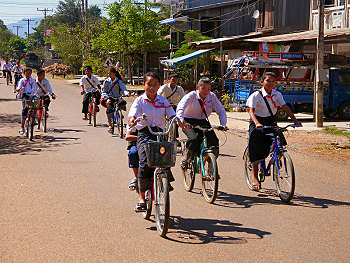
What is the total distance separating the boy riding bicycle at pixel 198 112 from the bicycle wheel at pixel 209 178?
0.32 m

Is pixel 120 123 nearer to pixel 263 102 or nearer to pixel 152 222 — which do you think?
pixel 263 102

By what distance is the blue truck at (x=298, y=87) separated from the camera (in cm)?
1959

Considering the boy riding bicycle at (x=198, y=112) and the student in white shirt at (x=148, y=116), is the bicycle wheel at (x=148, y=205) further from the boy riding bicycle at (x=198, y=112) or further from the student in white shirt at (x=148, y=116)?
the boy riding bicycle at (x=198, y=112)

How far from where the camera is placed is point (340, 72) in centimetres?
1991

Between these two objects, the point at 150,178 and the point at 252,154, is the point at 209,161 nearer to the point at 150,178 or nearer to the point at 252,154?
the point at 252,154

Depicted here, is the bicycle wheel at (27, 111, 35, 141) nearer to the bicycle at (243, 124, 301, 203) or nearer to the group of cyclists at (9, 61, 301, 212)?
the group of cyclists at (9, 61, 301, 212)

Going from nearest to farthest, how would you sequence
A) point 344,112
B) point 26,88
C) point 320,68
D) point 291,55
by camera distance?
point 26,88
point 320,68
point 344,112
point 291,55

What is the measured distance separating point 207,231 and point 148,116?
1.59 meters

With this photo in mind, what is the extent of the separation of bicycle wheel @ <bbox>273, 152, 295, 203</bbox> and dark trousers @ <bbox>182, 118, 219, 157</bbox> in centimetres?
97

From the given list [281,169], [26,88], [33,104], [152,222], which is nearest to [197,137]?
[281,169]

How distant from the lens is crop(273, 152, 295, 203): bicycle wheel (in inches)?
289

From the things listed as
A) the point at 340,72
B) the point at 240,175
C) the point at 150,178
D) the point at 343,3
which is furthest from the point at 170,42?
the point at 150,178

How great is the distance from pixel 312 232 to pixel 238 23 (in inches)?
1093

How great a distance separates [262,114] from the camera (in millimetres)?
8086
